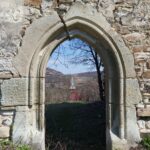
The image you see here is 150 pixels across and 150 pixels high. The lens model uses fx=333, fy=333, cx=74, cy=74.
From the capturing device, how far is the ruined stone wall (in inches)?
205

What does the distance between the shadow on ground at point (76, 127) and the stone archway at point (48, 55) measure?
3.60 feet

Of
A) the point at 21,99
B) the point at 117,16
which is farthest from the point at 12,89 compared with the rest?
the point at 117,16

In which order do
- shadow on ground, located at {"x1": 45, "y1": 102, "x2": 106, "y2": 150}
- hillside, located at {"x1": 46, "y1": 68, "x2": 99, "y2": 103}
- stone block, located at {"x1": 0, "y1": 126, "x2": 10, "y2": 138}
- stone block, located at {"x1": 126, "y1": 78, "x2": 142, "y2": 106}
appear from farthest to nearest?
hillside, located at {"x1": 46, "y1": 68, "x2": 99, "y2": 103}, shadow on ground, located at {"x1": 45, "y1": 102, "x2": 106, "y2": 150}, stone block, located at {"x1": 126, "y1": 78, "x2": 142, "y2": 106}, stone block, located at {"x1": 0, "y1": 126, "x2": 10, "y2": 138}

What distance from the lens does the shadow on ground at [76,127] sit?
23.1 ft

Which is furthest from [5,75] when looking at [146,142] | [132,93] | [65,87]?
[65,87]

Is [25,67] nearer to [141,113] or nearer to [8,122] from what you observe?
[8,122]

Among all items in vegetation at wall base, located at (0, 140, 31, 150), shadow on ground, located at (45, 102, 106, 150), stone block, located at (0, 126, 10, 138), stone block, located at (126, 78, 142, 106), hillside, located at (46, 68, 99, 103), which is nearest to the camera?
vegetation at wall base, located at (0, 140, 31, 150)

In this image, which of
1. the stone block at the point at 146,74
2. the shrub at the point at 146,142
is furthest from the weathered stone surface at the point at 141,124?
the stone block at the point at 146,74

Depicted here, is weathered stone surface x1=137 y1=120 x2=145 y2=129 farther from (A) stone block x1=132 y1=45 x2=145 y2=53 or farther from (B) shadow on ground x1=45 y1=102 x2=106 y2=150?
(B) shadow on ground x1=45 y1=102 x2=106 y2=150

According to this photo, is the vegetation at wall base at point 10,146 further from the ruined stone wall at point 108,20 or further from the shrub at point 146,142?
the shrub at point 146,142

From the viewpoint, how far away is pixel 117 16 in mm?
5340

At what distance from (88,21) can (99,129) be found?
12.1 ft

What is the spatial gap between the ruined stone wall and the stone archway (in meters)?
0.09

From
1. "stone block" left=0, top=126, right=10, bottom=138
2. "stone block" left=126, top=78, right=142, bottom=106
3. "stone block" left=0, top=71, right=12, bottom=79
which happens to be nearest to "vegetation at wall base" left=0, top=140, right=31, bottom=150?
"stone block" left=0, top=126, right=10, bottom=138
